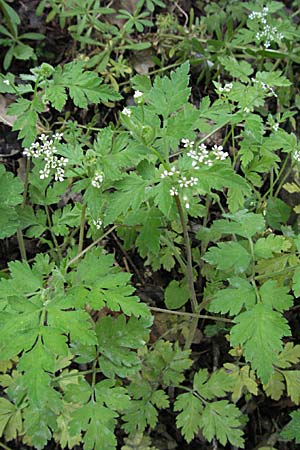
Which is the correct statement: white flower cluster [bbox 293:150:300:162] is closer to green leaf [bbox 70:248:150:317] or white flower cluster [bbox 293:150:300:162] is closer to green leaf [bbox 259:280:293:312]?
green leaf [bbox 259:280:293:312]

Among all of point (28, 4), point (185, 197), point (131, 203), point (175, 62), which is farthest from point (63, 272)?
point (28, 4)

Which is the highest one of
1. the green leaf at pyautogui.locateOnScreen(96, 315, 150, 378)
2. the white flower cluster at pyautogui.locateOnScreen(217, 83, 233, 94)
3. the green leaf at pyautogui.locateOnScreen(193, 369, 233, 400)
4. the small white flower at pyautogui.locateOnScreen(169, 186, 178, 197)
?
the white flower cluster at pyautogui.locateOnScreen(217, 83, 233, 94)

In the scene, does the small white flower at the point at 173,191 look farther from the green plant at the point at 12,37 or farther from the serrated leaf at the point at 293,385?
the green plant at the point at 12,37

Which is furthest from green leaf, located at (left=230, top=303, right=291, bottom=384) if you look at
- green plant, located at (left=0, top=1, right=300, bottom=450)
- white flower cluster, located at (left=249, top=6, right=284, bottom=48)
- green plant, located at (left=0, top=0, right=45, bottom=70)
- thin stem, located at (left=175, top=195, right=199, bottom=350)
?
green plant, located at (left=0, top=0, right=45, bottom=70)

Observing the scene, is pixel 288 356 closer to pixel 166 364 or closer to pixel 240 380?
pixel 240 380

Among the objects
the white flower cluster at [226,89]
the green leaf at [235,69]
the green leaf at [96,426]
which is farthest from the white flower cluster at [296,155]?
the green leaf at [96,426]

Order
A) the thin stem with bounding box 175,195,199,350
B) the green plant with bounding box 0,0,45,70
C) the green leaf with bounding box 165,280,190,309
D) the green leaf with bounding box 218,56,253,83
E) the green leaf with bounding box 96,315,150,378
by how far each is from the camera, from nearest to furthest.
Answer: the thin stem with bounding box 175,195,199,350, the green leaf with bounding box 96,315,150,378, the green leaf with bounding box 165,280,190,309, the green leaf with bounding box 218,56,253,83, the green plant with bounding box 0,0,45,70

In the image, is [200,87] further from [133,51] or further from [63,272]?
[63,272]
